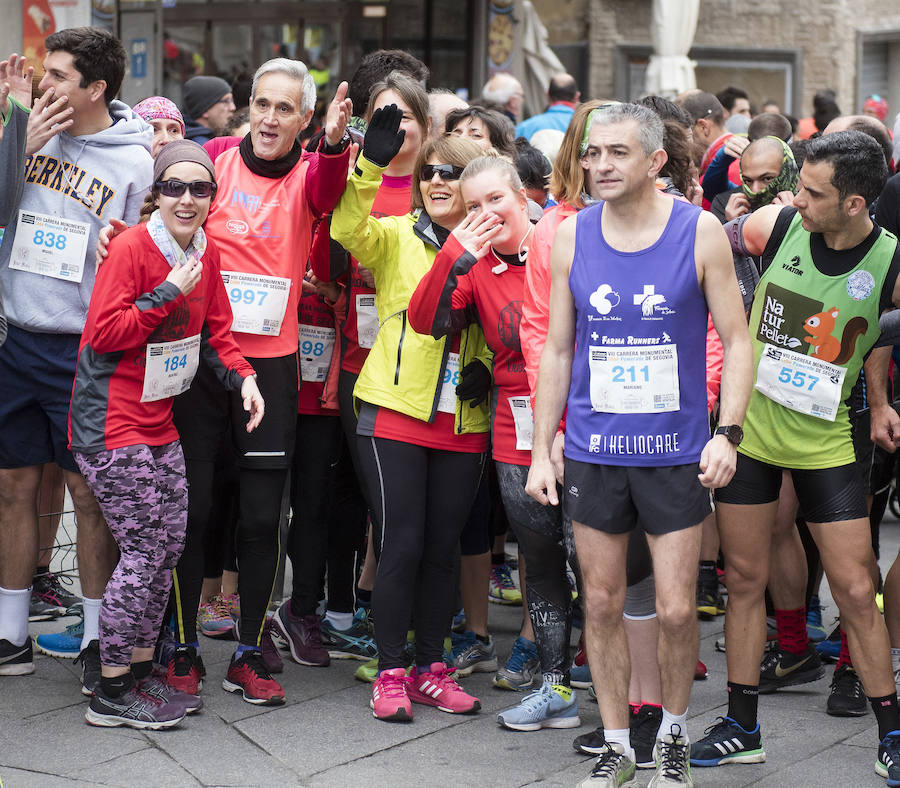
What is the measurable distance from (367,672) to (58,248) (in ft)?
5.98

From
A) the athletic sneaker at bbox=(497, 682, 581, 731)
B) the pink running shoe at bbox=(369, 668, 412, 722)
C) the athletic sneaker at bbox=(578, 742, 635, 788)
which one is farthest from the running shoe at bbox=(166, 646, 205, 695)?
the athletic sneaker at bbox=(578, 742, 635, 788)

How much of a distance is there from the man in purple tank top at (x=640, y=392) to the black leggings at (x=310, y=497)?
1.39 metres

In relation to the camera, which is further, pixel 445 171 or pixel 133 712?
pixel 445 171

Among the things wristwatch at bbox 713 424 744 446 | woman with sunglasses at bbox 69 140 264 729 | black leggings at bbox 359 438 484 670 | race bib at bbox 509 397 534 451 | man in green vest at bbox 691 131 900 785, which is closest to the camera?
wristwatch at bbox 713 424 744 446

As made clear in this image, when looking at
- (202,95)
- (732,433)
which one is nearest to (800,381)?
(732,433)

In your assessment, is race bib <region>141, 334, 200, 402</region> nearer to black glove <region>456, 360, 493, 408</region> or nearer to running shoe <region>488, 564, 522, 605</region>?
black glove <region>456, 360, 493, 408</region>

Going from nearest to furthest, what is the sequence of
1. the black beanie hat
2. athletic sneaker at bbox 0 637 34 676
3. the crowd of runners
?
the crowd of runners < athletic sneaker at bbox 0 637 34 676 < the black beanie hat

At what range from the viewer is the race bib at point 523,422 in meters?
4.30

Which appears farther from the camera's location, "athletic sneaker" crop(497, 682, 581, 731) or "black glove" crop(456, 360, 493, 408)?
"black glove" crop(456, 360, 493, 408)

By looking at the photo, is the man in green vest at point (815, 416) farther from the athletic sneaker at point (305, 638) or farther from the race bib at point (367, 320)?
the athletic sneaker at point (305, 638)

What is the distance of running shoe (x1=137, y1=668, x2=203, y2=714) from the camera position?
14.1 feet

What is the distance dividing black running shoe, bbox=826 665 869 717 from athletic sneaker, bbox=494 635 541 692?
1.01m

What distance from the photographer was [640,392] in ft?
11.7

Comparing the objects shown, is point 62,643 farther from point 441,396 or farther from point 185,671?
point 441,396
